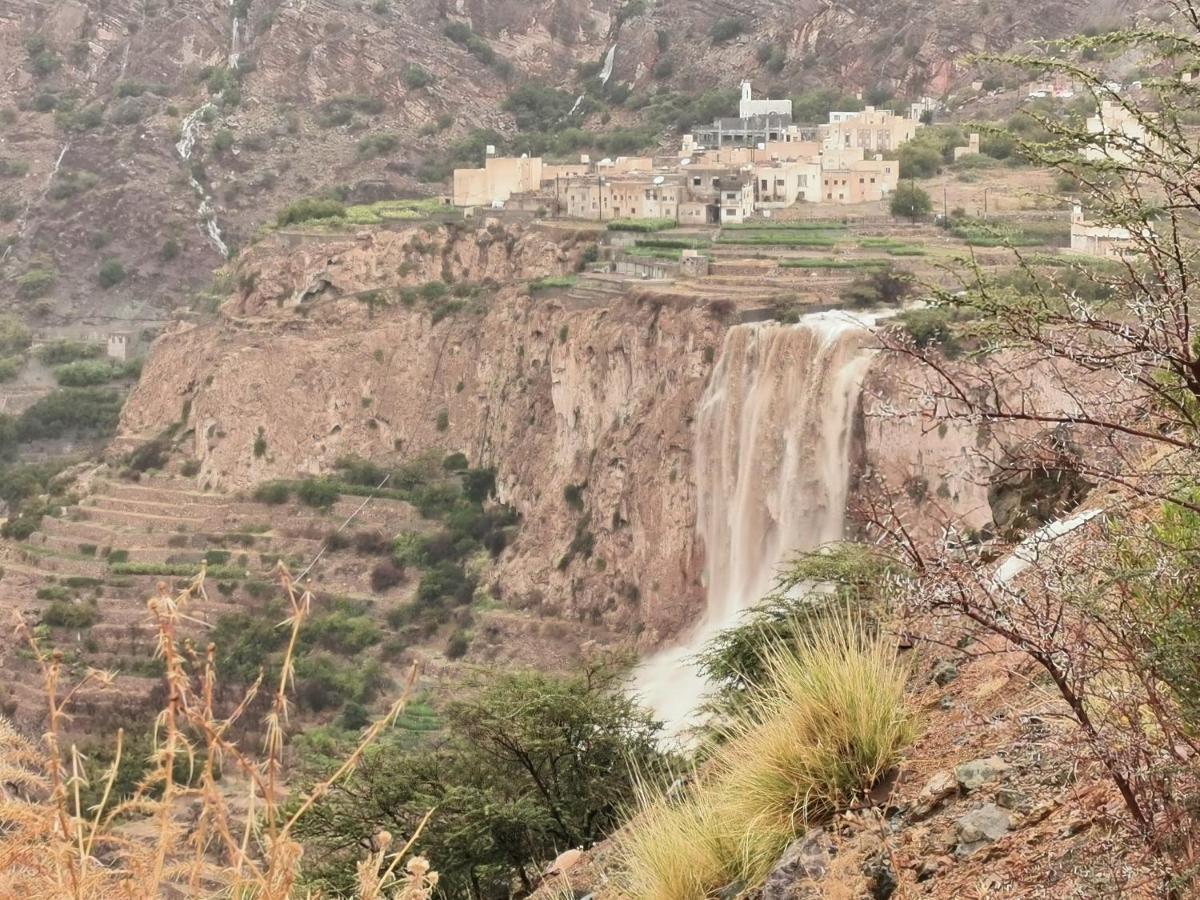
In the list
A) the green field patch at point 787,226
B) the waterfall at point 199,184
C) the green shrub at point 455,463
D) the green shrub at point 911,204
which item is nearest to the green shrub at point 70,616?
the green shrub at point 455,463

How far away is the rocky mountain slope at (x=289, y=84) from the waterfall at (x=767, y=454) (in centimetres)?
3604

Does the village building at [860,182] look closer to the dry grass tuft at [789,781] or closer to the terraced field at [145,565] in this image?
the terraced field at [145,565]

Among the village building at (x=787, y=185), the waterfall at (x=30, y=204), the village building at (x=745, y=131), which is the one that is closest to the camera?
the village building at (x=787, y=185)

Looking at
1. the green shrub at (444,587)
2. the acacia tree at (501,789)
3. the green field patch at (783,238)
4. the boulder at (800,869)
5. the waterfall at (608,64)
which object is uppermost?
the waterfall at (608,64)

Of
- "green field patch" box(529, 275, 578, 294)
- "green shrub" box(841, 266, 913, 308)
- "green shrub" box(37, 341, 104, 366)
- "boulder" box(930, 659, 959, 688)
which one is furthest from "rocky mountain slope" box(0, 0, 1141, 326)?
"boulder" box(930, 659, 959, 688)

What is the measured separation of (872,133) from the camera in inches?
2253

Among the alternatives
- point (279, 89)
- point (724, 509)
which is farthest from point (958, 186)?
point (279, 89)

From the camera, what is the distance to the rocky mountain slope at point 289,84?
76.4m

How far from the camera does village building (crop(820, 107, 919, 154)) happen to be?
187 ft

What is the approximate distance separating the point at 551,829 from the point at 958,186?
126ft

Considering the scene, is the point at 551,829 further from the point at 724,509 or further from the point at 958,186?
the point at 958,186

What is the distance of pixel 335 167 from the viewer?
77.8m

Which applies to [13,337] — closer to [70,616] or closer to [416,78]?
[416,78]

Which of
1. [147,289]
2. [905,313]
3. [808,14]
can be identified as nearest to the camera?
[905,313]
